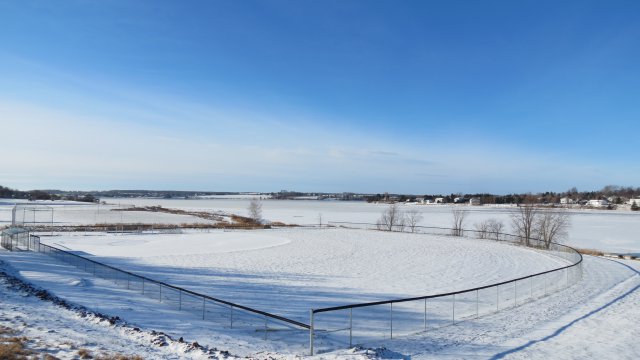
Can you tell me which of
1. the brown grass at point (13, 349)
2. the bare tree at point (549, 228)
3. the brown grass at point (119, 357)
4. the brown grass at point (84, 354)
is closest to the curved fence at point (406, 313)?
the brown grass at point (119, 357)

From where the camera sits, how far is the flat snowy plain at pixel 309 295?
1220 cm

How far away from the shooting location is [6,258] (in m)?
28.1

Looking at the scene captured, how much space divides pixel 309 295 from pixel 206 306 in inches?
230

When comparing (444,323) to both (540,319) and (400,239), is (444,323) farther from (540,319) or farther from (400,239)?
(400,239)

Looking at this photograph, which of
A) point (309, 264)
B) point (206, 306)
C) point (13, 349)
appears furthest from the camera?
point (309, 264)

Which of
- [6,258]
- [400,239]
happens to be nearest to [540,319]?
[6,258]

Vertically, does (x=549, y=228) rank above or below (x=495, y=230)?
above

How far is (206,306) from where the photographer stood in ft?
55.6

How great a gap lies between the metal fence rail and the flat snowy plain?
448mm

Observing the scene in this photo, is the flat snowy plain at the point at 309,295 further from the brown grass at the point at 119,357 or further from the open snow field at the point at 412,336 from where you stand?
the brown grass at the point at 119,357

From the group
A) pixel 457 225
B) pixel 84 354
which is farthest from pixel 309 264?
pixel 457 225

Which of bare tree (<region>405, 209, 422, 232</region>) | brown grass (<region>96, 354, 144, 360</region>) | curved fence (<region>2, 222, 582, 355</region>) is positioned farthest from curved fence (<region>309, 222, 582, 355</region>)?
bare tree (<region>405, 209, 422, 232</region>)

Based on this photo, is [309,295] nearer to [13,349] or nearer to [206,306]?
[206,306]

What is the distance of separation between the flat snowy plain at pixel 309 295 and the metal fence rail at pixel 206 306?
1.47 feet
